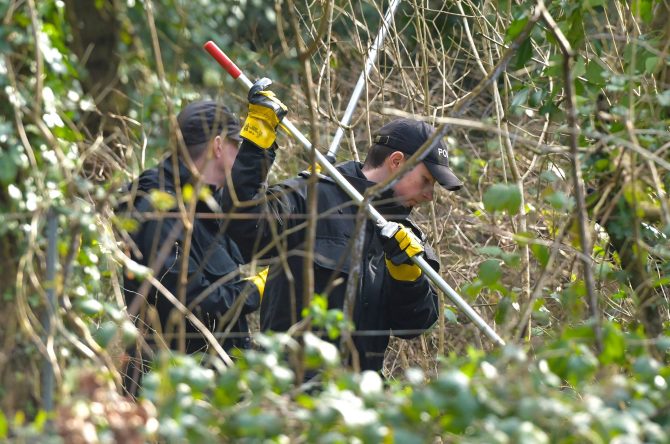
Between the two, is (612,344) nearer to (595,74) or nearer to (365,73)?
(595,74)

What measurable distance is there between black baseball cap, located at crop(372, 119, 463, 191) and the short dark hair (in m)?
0.01

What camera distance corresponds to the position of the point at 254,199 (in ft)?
15.0

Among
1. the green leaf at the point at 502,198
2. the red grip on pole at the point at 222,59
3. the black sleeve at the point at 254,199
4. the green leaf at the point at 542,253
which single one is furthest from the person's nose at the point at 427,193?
the green leaf at the point at 502,198

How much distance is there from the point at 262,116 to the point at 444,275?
1.63 m

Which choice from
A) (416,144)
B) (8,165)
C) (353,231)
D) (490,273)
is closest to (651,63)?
(490,273)

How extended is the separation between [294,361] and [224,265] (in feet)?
6.58

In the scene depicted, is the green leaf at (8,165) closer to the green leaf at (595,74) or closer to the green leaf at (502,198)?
the green leaf at (502,198)

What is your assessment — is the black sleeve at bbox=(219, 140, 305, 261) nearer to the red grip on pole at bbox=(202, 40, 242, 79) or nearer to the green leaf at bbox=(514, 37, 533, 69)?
the red grip on pole at bbox=(202, 40, 242, 79)

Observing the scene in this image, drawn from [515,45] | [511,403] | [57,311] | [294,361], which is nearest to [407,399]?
[511,403]

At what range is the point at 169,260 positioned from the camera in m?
4.67

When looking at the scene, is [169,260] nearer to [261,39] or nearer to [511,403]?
[511,403]

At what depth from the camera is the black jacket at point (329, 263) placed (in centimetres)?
461

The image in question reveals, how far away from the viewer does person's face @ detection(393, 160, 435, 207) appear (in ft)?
16.0

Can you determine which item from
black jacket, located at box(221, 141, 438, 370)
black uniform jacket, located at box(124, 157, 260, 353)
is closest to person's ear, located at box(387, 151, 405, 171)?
black jacket, located at box(221, 141, 438, 370)
